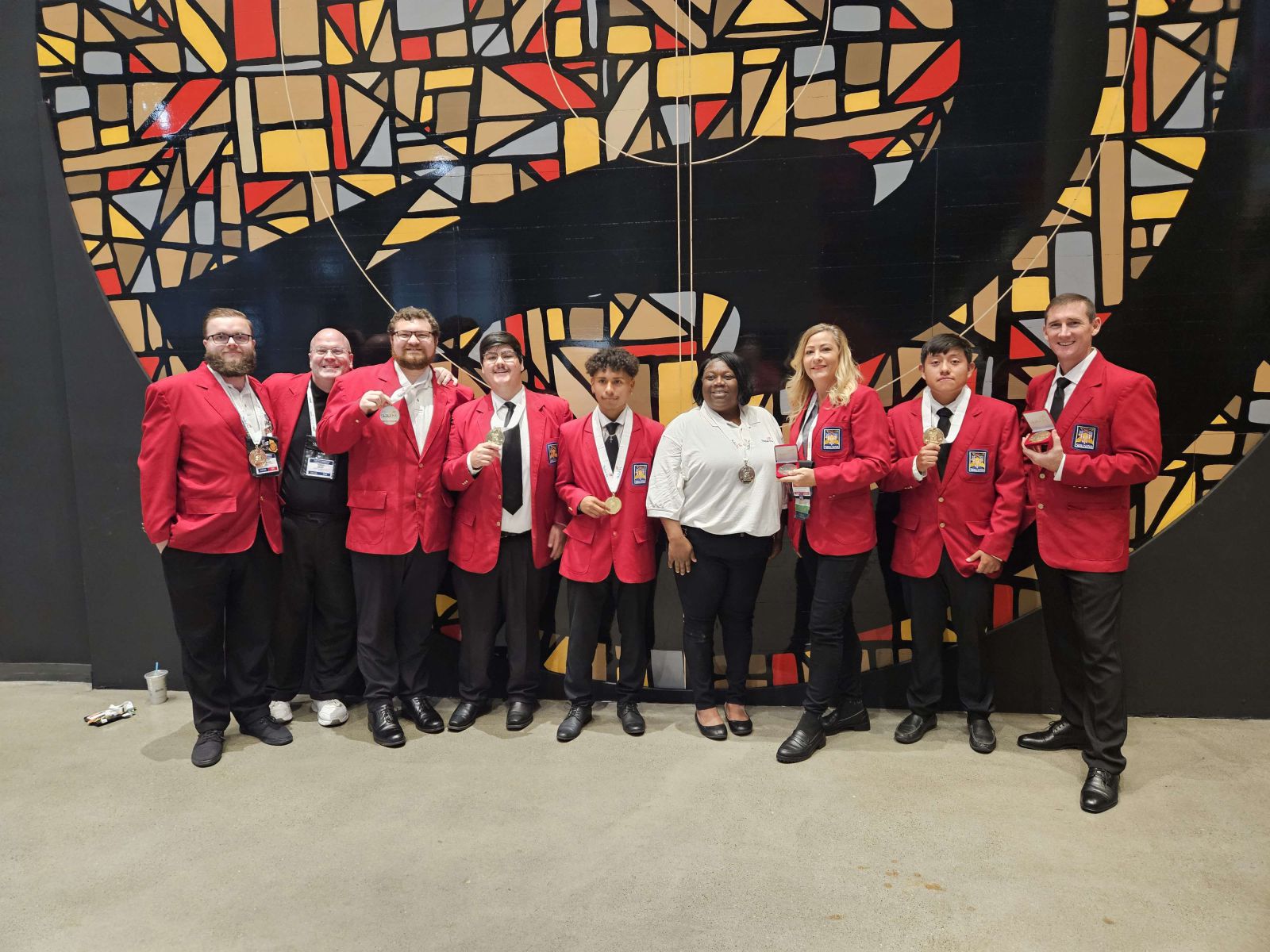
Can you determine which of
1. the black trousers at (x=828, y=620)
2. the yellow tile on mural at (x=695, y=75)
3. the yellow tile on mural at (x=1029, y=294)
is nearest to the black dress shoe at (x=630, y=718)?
the black trousers at (x=828, y=620)

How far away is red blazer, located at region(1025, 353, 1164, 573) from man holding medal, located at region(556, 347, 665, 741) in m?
1.60

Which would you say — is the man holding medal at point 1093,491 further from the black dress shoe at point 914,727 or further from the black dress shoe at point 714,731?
the black dress shoe at point 714,731

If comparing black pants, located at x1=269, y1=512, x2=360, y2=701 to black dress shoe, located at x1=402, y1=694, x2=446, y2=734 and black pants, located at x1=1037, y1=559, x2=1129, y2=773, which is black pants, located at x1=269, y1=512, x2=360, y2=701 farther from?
black pants, located at x1=1037, y1=559, x2=1129, y2=773

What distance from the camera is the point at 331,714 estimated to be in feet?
10.7

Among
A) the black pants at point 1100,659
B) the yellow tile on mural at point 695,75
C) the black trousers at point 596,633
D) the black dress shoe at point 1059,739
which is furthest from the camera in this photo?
the yellow tile on mural at point 695,75

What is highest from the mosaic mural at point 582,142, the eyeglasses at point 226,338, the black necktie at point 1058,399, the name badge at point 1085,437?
the mosaic mural at point 582,142

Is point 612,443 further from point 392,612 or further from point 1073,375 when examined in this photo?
point 1073,375

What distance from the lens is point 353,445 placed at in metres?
3.06

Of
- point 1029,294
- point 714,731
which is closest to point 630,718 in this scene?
point 714,731

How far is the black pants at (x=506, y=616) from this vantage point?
10.6ft

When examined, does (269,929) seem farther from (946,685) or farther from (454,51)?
(454,51)

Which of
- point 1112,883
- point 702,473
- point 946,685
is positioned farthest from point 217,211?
point 1112,883

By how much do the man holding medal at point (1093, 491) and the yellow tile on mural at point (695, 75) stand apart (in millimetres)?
1792

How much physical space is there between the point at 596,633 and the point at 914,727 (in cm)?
143
